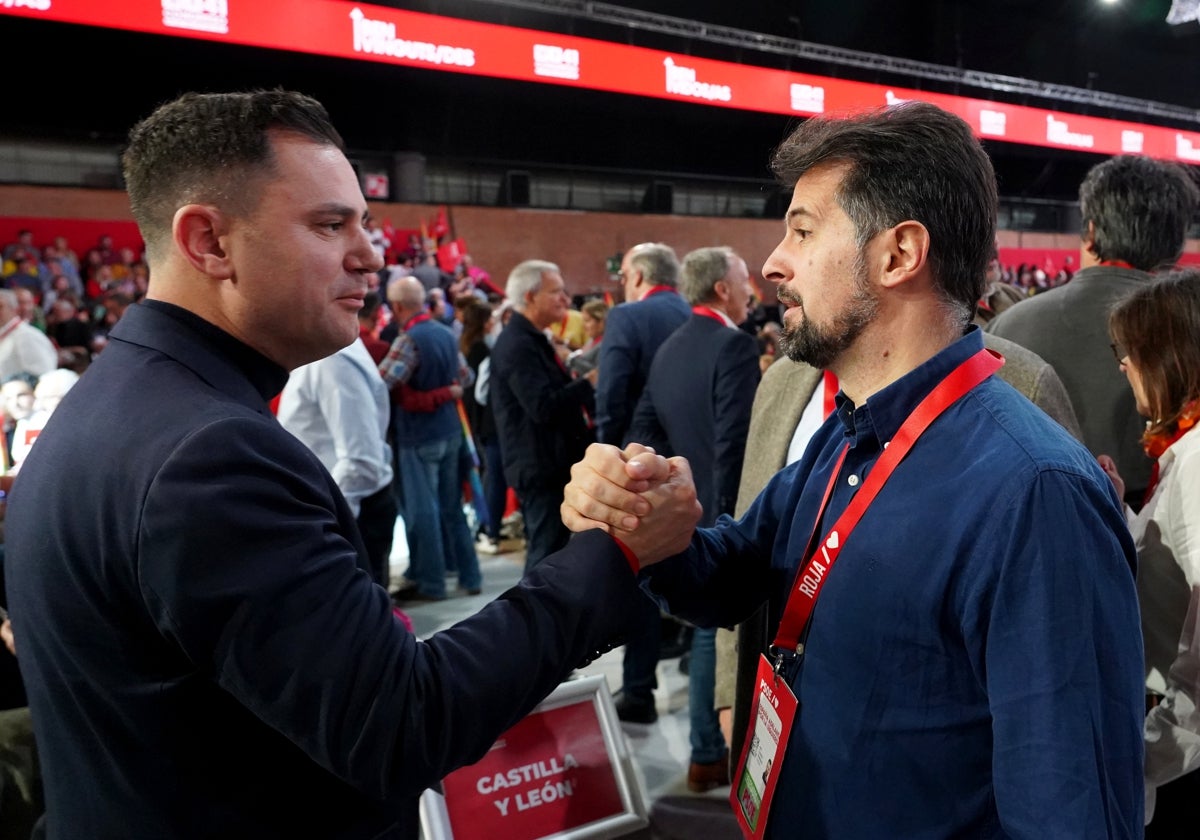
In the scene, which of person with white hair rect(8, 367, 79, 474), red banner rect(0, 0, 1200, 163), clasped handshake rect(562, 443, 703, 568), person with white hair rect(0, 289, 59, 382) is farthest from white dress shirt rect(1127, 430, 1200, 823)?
person with white hair rect(0, 289, 59, 382)

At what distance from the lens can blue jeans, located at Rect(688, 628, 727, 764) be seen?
2891 mm

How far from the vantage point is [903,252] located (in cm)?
108

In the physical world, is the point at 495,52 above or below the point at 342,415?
above

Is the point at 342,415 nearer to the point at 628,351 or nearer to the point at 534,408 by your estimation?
the point at 534,408

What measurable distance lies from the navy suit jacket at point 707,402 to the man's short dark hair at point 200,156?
2081mm

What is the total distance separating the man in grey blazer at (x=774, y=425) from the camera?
5.07ft

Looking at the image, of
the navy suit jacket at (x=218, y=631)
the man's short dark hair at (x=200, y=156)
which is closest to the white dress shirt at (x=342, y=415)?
the man's short dark hair at (x=200, y=156)

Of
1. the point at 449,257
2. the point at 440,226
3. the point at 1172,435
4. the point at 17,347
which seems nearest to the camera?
the point at 1172,435

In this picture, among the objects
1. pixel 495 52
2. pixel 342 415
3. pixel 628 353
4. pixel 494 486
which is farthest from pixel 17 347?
pixel 495 52

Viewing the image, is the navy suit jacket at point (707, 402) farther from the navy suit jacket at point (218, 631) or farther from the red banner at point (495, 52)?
the red banner at point (495, 52)

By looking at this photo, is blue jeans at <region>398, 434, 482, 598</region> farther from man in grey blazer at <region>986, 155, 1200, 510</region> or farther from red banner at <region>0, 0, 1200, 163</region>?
red banner at <region>0, 0, 1200, 163</region>

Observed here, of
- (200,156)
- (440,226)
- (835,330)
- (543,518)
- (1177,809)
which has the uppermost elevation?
(440,226)

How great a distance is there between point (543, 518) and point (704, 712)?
1263 millimetres

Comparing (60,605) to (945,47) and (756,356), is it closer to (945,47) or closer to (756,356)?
(756,356)
